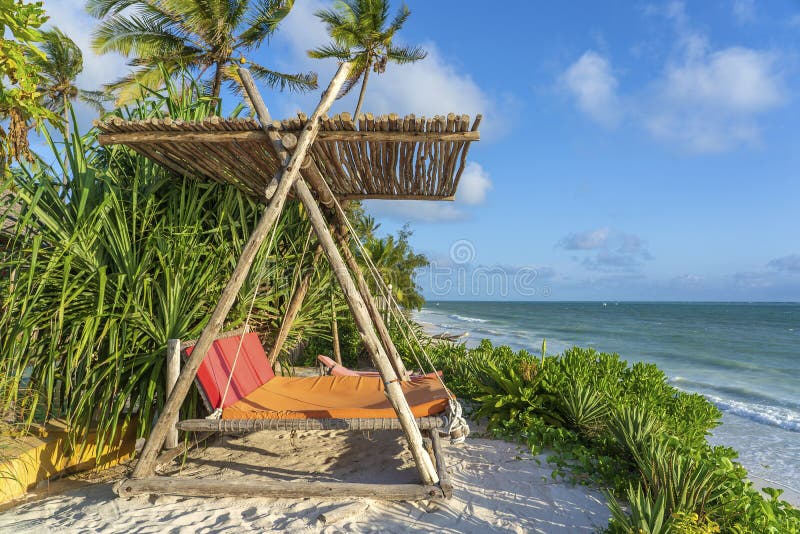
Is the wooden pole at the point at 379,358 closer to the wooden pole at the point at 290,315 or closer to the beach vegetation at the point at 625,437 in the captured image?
the beach vegetation at the point at 625,437

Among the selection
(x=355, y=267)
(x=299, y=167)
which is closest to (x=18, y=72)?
(x=299, y=167)

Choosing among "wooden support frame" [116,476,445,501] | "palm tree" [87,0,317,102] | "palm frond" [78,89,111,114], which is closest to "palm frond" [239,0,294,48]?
"palm tree" [87,0,317,102]

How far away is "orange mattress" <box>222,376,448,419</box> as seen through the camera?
122 inches

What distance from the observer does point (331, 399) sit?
12.0ft

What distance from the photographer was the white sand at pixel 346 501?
249 cm

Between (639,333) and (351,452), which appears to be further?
(639,333)

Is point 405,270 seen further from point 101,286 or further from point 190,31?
point 101,286

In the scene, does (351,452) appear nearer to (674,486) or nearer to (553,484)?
(553,484)

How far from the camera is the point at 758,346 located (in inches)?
881

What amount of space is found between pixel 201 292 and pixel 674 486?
139 inches

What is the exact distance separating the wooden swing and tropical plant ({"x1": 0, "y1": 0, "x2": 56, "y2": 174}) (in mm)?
553

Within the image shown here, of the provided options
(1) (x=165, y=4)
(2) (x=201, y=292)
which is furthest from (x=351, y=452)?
(1) (x=165, y=4)

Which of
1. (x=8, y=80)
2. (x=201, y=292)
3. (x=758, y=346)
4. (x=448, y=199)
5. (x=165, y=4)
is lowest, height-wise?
(x=758, y=346)

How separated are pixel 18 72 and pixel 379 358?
9.79 feet
